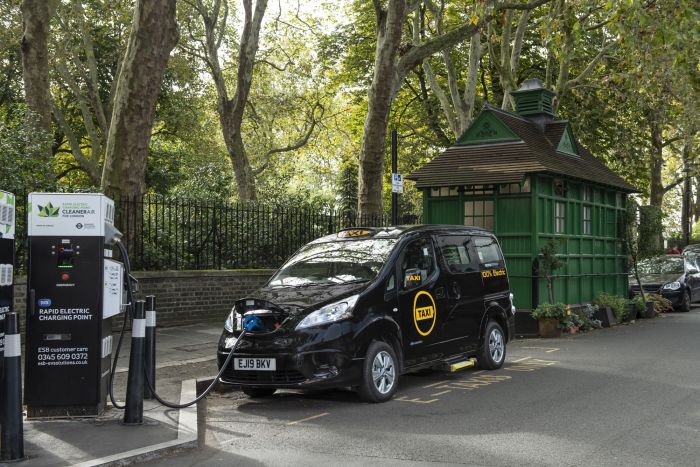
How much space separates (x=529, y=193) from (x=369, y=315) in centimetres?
833

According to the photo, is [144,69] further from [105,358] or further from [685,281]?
[685,281]

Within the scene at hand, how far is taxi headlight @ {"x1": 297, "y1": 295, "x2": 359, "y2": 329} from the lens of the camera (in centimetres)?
782

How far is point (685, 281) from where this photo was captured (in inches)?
894

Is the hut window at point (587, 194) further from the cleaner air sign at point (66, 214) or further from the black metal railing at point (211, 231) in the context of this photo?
the cleaner air sign at point (66, 214)

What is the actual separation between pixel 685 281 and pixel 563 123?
7.94m

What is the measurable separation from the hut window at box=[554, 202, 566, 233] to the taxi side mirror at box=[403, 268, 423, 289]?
8159 millimetres

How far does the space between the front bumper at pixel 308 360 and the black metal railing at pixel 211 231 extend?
6.44 metres

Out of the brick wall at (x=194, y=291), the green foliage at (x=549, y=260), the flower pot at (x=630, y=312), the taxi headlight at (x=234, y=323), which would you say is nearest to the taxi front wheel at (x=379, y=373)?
the taxi headlight at (x=234, y=323)

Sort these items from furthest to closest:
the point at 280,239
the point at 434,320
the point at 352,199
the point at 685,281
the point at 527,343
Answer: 1. the point at 352,199
2. the point at 685,281
3. the point at 280,239
4. the point at 527,343
5. the point at 434,320

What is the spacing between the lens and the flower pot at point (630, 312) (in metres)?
18.9

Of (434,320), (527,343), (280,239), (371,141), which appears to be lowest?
(527,343)

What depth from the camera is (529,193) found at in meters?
15.5

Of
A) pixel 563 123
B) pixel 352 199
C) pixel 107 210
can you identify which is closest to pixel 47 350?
pixel 107 210

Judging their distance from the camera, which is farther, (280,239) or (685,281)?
(685,281)
